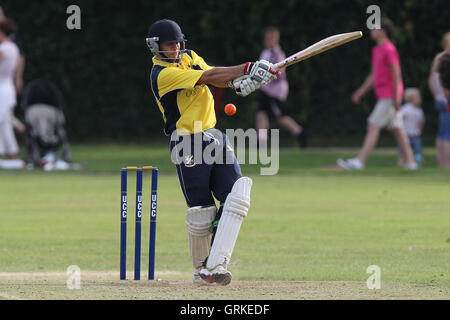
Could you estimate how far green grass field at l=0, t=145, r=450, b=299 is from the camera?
7.46 metres

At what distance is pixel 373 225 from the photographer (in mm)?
11359

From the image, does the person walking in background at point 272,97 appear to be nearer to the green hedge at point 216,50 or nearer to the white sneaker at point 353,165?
the green hedge at point 216,50

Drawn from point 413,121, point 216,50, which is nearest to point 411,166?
point 413,121

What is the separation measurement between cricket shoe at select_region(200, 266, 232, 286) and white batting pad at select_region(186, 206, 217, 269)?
0.46 metres

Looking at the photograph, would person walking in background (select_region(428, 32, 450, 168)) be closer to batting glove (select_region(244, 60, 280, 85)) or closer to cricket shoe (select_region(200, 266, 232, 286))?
batting glove (select_region(244, 60, 280, 85))

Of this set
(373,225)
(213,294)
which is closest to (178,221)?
(373,225)

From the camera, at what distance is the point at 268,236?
10.8 m

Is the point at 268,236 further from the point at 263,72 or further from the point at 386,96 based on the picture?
the point at 386,96

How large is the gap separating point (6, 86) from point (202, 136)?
10.9 m
